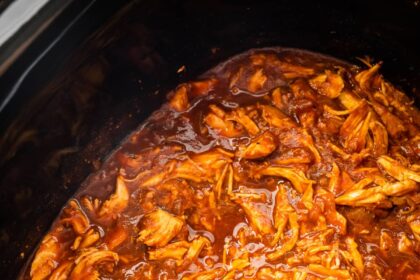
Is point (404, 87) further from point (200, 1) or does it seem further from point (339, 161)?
point (200, 1)

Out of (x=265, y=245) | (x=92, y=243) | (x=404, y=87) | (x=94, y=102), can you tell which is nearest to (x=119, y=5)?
(x=94, y=102)

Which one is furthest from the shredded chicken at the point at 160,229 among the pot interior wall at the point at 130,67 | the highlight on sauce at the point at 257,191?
the pot interior wall at the point at 130,67

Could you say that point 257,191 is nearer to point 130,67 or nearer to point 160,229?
point 160,229

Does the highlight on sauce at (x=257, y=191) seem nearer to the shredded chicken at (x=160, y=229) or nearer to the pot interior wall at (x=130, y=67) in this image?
the shredded chicken at (x=160, y=229)

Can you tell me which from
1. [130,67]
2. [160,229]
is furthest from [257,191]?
[130,67]

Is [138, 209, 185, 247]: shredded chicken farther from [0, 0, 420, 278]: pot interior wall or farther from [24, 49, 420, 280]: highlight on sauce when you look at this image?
[0, 0, 420, 278]: pot interior wall

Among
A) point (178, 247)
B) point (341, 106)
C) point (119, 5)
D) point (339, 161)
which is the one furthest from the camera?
point (341, 106)

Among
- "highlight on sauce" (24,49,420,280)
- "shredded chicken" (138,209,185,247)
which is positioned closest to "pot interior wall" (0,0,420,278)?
"highlight on sauce" (24,49,420,280)
